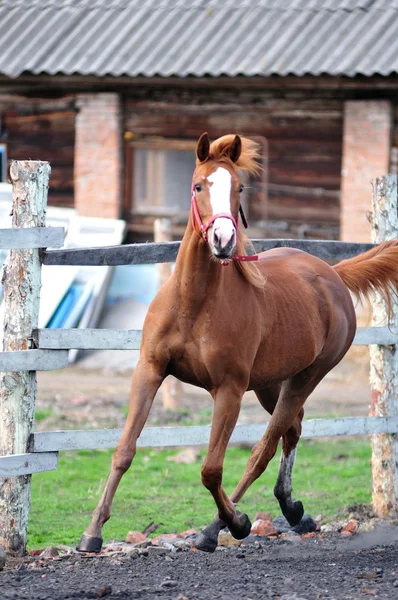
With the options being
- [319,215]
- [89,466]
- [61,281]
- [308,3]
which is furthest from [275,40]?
[89,466]

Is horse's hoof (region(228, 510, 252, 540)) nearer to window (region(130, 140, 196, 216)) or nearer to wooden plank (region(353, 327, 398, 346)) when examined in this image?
wooden plank (region(353, 327, 398, 346))

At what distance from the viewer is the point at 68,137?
1512cm

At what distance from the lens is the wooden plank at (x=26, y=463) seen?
5117mm

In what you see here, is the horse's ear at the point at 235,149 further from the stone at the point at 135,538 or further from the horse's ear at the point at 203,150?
the stone at the point at 135,538

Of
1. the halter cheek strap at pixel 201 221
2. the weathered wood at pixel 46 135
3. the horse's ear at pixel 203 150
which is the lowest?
the halter cheek strap at pixel 201 221

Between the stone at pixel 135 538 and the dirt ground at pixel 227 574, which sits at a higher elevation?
the dirt ground at pixel 227 574

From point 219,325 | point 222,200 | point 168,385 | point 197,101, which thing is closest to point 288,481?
point 219,325

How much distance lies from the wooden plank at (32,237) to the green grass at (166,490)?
2.03 metres

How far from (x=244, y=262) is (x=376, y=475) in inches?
93.9

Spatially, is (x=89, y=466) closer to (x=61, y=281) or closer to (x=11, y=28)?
(x=61, y=281)

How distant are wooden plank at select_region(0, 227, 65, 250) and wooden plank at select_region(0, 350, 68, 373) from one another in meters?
0.57

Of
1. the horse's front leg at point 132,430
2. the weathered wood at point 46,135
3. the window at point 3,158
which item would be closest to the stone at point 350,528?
the horse's front leg at point 132,430

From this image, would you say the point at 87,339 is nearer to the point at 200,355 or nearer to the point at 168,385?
Result: the point at 200,355

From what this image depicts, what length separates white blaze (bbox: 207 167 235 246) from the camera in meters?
4.23
